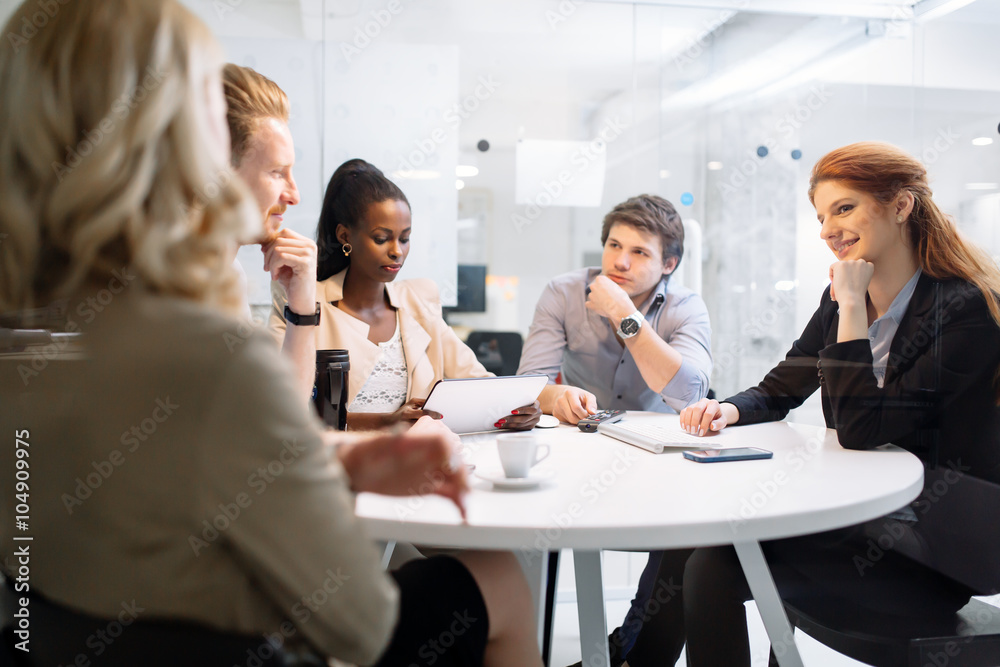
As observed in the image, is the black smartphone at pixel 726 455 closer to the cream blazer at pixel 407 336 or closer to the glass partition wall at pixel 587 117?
the cream blazer at pixel 407 336

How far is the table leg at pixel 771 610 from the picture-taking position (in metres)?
1.26

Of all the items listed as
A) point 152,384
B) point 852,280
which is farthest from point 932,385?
point 152,384

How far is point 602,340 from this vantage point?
2.52 meters

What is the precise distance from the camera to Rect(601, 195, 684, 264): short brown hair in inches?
98.7

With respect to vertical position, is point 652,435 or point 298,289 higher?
point 298,289

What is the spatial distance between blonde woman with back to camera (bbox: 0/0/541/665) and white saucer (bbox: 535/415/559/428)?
1173mm

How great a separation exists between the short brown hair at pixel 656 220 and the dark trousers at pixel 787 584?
4.29 feet

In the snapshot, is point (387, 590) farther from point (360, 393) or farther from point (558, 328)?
point (558, 328)

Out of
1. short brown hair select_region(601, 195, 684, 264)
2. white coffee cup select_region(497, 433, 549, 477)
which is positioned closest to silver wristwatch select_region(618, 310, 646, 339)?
short brown hair select_region(601, 195, 684, 264)

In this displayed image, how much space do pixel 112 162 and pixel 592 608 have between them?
115cm

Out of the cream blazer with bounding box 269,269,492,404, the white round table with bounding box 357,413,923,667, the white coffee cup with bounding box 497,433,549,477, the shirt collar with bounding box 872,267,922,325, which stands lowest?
the white round table with bounding box 357,413,923,667

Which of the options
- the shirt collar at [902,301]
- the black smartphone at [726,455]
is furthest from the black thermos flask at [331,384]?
the shirt collar at [902,301]

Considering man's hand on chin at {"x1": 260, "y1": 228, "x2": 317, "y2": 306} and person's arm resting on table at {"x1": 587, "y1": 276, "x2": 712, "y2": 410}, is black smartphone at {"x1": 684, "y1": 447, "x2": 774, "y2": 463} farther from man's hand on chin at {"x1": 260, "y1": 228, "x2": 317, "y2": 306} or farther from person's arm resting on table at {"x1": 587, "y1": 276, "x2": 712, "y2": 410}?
man's hand on chin at {"x1": 260, "y1": 228, "x2": 317, "y2": 306}

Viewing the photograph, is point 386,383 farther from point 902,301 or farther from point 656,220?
point 902,301
